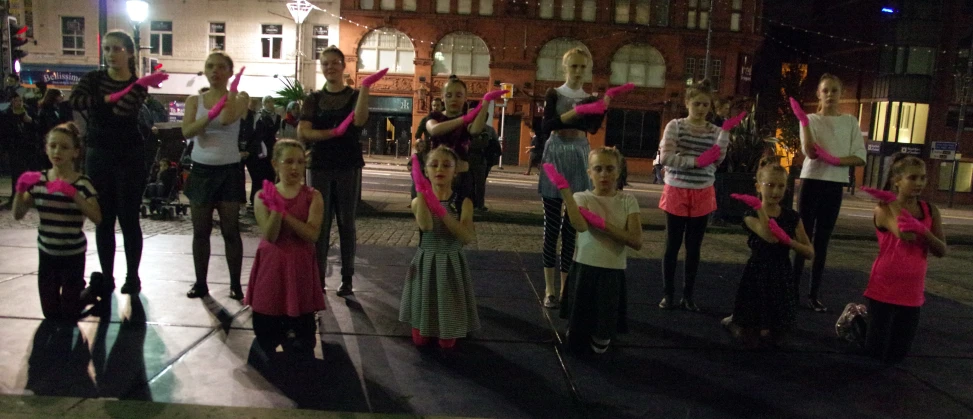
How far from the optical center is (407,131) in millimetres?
33719

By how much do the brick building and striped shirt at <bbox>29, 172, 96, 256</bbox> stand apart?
2900cm

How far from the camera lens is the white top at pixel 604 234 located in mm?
3891

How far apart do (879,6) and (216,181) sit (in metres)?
34.5

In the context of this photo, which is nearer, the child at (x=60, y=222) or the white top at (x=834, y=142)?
the child at (x=60, y=222)

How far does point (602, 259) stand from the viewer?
3887 millimetres

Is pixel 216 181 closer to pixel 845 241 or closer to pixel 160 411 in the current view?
pixel 160 411

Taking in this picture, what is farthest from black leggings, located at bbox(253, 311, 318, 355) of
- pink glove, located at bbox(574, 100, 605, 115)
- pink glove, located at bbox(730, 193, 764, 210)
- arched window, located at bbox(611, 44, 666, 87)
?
arched window, located at bbox(611, 44, 666, 87)

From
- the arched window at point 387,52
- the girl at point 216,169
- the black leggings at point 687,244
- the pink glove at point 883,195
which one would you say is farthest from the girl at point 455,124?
the arched window at point 387,52

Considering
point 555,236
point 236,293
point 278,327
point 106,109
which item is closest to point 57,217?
point 106,109

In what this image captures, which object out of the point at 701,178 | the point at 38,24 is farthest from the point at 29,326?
the point at 38,24

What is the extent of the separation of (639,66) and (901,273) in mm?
30610

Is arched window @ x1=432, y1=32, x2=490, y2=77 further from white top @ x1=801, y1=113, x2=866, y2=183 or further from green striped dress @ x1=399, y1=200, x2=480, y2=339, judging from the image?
green striped dress @ x1=399, y1=200, x2=480, y2=339

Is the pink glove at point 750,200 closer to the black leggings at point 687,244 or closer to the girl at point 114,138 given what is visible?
the black leggings at point 687,244

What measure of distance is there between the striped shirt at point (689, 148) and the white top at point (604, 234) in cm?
114
